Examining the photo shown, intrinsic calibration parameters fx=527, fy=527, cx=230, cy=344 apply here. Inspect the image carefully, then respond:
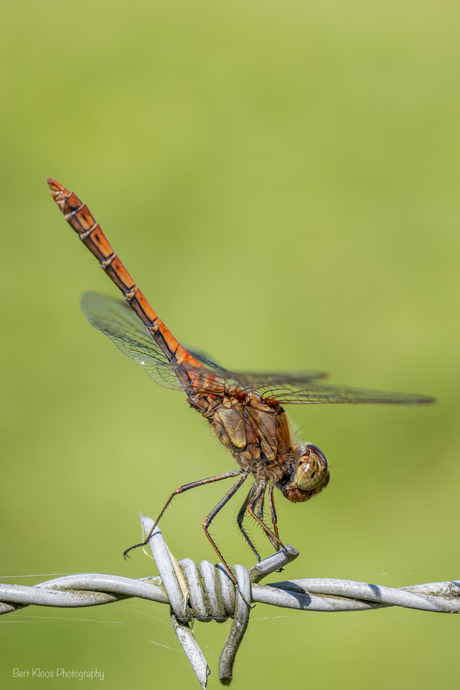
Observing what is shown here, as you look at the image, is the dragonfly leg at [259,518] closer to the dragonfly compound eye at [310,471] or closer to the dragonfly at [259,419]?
the dragonfly at [259,419]

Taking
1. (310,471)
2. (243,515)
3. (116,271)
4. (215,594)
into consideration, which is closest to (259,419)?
(310,471)

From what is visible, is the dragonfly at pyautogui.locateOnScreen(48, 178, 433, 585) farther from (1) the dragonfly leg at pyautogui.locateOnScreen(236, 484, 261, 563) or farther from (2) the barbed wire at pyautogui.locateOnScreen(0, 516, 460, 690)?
(2) the barbed wire at pyautogui.locateOnScreen(0, 516, 460, 690)

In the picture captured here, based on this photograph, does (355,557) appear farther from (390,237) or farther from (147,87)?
(147,87)

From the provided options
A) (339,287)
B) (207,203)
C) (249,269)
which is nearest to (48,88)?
(207,203)

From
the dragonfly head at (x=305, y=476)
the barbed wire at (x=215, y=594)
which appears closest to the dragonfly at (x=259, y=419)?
the dragonfly head at (x=305, y=476)

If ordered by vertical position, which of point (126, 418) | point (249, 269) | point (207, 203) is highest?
point (207, 203)

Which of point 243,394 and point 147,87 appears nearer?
point 243,394
